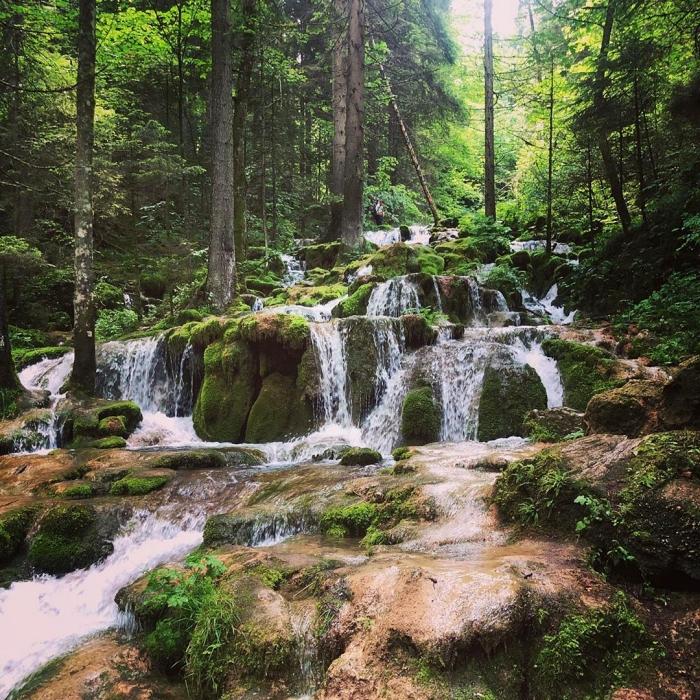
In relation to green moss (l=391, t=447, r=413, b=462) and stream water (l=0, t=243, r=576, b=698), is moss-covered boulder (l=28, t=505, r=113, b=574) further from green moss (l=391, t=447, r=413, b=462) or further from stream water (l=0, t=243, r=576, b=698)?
green moss (l=391, t=447, r=413, b=462)

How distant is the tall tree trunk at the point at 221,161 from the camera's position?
542 inches

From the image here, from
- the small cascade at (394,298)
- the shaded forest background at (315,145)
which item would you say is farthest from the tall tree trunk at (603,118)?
the small cascade at (394,298)

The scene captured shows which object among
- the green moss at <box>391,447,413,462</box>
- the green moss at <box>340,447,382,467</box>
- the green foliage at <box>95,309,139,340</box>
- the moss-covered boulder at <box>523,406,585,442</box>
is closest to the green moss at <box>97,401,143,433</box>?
the green moss at <box>340,447,382,467</box>

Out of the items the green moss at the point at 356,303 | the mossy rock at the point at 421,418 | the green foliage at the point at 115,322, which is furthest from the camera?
the green foliage at the point at 115,322

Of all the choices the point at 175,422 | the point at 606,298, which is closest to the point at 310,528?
the point at 175,422

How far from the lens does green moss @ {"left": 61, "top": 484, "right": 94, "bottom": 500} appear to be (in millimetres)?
6547

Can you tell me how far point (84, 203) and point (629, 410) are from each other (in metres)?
10.7

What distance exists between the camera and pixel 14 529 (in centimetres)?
556

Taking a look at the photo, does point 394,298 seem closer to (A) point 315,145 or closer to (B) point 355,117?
(B) point 355,117

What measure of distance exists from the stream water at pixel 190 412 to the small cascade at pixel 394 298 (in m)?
0.03

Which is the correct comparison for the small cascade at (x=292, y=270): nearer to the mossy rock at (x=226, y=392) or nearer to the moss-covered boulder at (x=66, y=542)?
the mossy rock at (x=226, y=392)

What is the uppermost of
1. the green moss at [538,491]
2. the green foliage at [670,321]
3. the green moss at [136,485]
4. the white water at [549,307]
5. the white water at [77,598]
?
the white water at [549,307]

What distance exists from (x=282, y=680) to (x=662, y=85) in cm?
1434

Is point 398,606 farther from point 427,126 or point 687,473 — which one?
point 427,126
